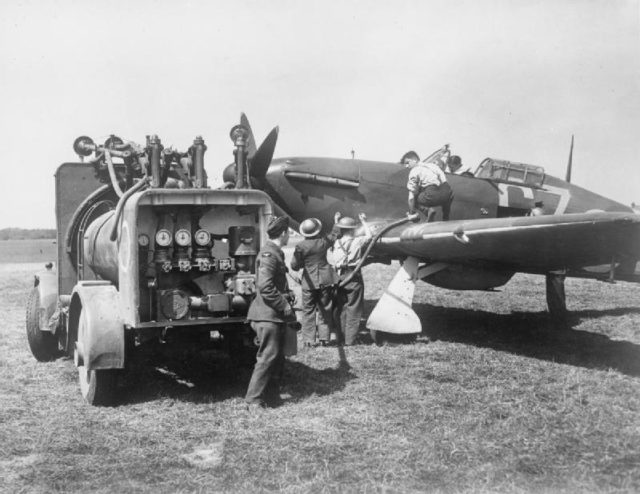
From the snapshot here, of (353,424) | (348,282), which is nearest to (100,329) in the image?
(353,424)

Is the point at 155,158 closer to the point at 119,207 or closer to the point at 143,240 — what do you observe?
the point at 119,207

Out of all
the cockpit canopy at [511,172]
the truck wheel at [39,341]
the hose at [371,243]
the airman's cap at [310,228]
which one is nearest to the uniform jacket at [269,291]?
the airman's cap at [310,228]

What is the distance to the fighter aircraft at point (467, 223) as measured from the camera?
639 centimetres

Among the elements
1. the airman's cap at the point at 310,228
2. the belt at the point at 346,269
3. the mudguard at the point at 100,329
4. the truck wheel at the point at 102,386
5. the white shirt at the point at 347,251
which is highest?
the airman's cap at the point at 310,228

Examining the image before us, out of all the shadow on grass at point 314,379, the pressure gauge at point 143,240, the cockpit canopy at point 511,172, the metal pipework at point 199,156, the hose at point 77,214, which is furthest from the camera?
the cockpit canopy at point 511,172

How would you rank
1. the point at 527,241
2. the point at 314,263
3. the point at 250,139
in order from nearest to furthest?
the point at 527,241, the point at 314,263, the point at 250,139

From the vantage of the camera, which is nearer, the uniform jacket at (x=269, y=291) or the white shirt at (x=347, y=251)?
the uniform jacket at (x=269, y=291)

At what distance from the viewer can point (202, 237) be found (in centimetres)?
540

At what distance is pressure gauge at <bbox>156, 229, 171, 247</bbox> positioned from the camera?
17.1ft

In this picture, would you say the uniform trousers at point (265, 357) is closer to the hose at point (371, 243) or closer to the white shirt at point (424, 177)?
the hose at point (371, 243)

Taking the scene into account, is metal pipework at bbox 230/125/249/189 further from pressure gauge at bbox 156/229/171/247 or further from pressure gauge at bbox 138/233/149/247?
pressure gauge at bbox 138/233/149/247

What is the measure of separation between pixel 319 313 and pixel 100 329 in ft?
11.9

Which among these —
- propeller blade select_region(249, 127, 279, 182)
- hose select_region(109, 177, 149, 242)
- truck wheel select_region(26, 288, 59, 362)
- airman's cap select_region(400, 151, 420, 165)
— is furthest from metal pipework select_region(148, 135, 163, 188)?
airman's cap select_region(400, 151, 420, 165)

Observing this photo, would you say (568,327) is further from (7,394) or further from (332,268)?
(7,394)
